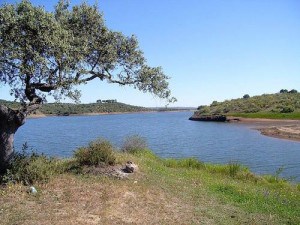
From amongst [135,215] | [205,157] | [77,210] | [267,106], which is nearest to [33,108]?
[77,210]

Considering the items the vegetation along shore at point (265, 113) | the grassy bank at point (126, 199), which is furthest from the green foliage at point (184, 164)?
the vegetation along shore at point (265, 113)

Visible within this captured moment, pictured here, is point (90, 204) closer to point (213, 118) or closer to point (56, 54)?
point (56, 54)

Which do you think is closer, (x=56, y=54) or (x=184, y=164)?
Result: (x=56, y=54)

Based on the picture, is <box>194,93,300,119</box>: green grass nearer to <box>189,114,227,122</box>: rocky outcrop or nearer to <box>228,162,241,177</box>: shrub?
<box>189,114,227,122</box>: rocky outcrop

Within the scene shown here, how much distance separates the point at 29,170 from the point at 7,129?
5.90 ft

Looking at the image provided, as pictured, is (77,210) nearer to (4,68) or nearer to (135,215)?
(135,215)

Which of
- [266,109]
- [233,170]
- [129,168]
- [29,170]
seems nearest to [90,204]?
[29,170]

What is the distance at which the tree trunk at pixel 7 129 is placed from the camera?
499 inches

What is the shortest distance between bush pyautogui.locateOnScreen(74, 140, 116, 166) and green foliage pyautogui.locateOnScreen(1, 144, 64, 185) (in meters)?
1.58

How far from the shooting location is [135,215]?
10555mm

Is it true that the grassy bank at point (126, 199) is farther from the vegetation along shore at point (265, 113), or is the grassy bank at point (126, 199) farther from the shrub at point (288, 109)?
the shrub at point (288, 109)

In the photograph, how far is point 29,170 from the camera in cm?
1241

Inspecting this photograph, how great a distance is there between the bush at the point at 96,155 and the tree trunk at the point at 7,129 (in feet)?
10.4

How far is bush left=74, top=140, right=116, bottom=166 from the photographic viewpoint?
14.8 metres
